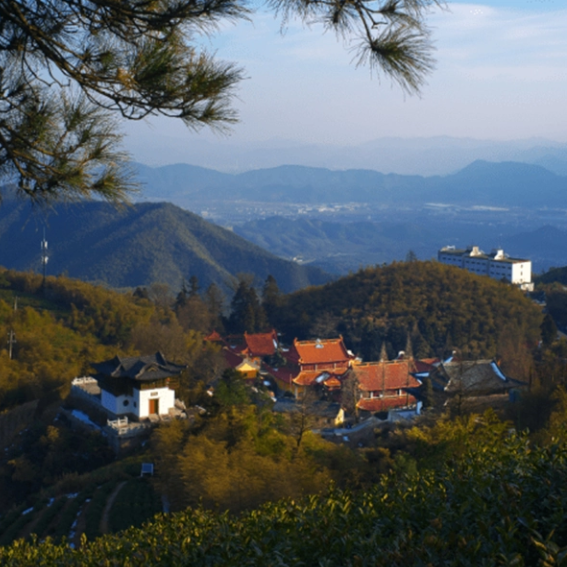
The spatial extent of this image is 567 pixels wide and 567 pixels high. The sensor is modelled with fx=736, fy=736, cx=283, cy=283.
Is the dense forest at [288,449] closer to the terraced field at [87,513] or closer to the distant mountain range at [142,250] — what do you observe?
the terraced field at [87,513]

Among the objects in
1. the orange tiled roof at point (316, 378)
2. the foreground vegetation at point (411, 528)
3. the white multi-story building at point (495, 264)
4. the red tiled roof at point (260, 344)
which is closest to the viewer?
the foreground vegetation at point (411, 528)

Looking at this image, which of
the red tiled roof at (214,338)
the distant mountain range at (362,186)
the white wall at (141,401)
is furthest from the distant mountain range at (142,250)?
the distant mountain range at (362,186)

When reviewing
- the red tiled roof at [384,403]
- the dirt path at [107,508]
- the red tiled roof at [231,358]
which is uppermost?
the dirt path at [107,508]

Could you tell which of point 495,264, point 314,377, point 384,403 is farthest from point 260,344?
point 495,264

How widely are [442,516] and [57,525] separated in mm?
6479

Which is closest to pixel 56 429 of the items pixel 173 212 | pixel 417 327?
pixel 417 327

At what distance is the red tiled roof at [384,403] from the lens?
14.9 metres

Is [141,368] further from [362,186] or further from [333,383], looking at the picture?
[362,186]

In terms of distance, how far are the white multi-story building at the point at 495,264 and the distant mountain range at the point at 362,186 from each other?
8168 centimetres

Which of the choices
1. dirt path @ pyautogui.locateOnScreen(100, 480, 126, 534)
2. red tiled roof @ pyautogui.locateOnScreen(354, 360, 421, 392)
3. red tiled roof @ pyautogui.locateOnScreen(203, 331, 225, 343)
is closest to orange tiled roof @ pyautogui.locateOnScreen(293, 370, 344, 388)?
red tiled roof @ pyautogui.locateOnScreen(354, 360, 421, 392)

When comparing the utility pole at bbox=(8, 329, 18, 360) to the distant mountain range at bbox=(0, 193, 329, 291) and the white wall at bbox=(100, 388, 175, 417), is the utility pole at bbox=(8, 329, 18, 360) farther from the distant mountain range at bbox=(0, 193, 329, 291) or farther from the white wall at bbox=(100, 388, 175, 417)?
the distant mountain range at bbox=(0, 193, 329, 291)

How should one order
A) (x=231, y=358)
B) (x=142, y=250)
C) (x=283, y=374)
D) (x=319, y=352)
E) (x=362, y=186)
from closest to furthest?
(x=283, y=374) → (x=319, y=352) → (x=231, y=358) → (x=142, y=250) → (x=362, y=186)

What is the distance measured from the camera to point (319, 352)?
60.4 ft

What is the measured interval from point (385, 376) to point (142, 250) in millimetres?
29271
